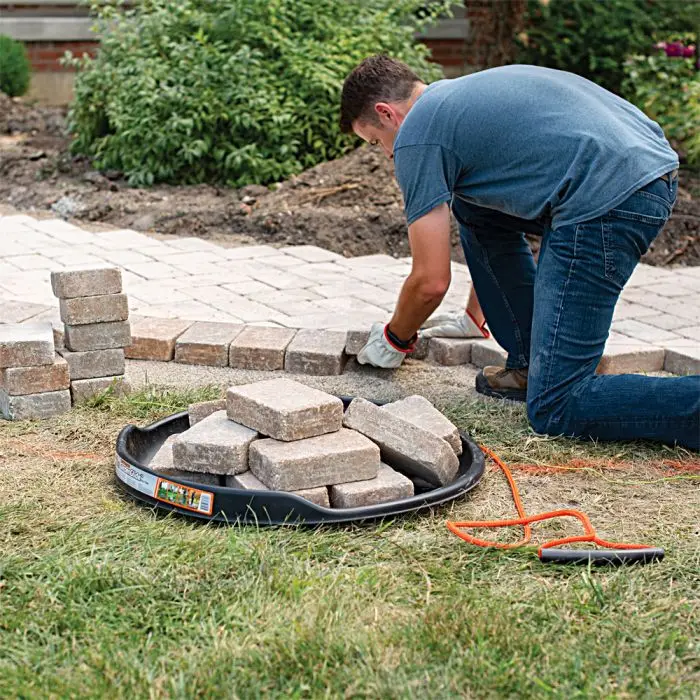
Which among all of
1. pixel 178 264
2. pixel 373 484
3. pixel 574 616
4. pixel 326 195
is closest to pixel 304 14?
pixel 326 195

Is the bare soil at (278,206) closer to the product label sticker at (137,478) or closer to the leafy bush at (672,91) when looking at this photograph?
the leafy bush at (672,91)

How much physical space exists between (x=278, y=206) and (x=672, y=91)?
411 centimetres

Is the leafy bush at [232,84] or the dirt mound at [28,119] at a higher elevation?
the leafy bush at [232,84]

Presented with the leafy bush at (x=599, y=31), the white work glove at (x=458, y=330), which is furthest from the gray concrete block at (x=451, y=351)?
the leafy bush at (x=599, y=31)

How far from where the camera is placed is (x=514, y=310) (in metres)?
4.13

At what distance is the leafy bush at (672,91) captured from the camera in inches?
339

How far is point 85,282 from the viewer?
387 cm

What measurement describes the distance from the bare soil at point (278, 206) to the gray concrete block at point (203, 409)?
3.26 m

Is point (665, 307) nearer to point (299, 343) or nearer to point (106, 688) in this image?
point (299, 343)

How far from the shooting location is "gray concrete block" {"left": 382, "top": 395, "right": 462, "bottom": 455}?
3.27m

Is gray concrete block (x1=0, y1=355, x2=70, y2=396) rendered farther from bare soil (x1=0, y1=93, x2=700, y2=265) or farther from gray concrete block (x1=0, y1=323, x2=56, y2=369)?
bare soil (x1=0, y1=93, x2=700, y2=265)

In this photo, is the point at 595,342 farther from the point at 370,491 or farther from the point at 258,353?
the point at 258,353

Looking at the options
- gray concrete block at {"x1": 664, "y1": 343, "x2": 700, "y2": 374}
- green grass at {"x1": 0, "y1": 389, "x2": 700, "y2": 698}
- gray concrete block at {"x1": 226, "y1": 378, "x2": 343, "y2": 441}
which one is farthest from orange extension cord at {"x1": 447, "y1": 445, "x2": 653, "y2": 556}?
gray concrete block at {"x1": 664, "y1": 343, "x2": 700, "y2": 374}

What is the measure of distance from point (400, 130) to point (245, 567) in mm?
1658
